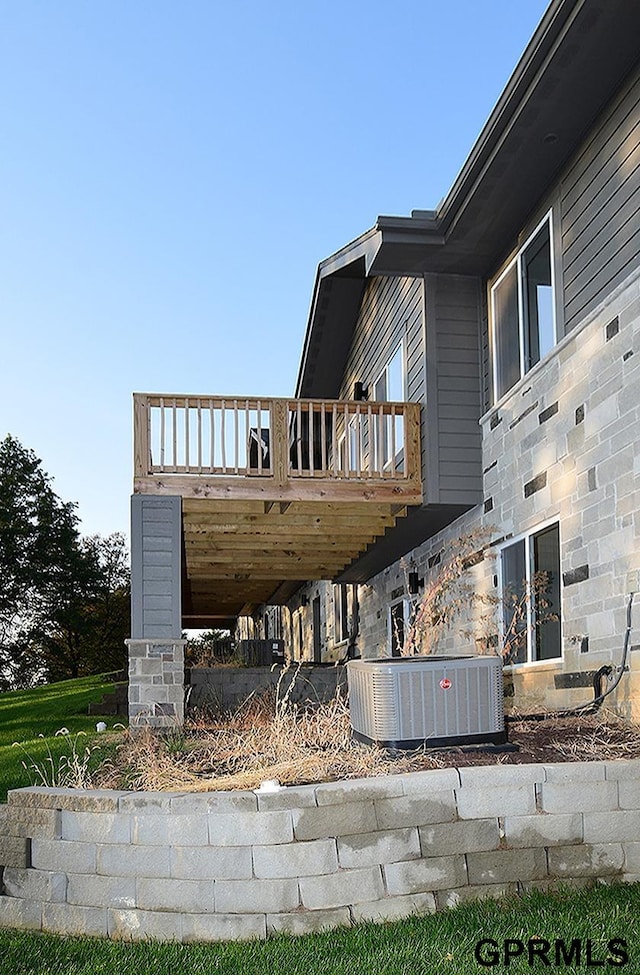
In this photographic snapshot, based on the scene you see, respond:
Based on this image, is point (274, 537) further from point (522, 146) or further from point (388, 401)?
point (522, 146)

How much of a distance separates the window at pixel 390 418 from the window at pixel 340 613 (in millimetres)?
4565

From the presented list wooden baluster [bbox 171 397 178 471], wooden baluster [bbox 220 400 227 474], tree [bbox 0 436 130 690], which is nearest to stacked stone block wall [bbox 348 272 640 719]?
wooden baluster [bbox 220 400 227 474]

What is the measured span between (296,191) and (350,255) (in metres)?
6.78

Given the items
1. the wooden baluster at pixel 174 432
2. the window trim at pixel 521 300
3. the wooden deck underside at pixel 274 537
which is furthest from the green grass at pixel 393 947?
the wooden deck underside at pixel 274 537

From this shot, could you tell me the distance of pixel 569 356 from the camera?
864cm

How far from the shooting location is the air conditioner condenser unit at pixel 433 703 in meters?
5.92

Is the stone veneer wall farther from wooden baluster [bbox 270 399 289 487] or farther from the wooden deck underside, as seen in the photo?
the wooden deck underside

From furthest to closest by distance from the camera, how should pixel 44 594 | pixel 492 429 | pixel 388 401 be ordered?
1. pixel 44 594
2. pixel 388 401
3. pixel 492 429

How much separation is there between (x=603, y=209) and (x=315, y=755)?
4929mm

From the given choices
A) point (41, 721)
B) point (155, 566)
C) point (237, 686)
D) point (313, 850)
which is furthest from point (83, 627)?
point (313, 850)

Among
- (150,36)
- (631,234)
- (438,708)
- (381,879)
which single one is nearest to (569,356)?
(631,234)

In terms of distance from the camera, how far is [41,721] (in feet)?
41.3

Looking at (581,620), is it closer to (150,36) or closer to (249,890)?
(249,890)

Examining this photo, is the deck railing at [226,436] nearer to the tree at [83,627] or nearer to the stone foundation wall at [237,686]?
the stone foundation wall at [237,686]
